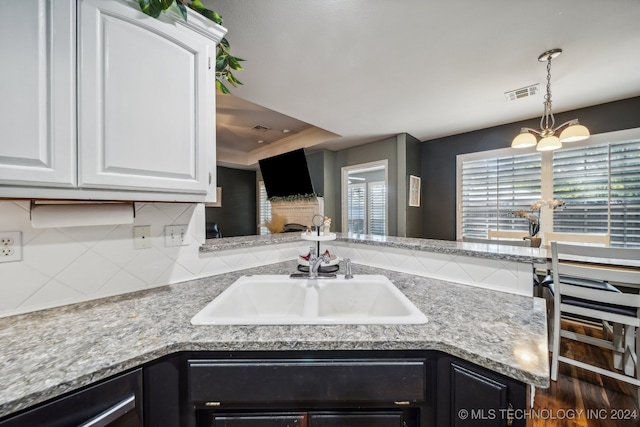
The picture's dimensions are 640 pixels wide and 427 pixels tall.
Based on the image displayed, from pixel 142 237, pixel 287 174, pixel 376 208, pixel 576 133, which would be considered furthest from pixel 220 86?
pixel 376 208

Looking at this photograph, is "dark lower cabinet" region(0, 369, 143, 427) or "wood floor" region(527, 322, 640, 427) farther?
"wood floor" region(527, 322, 640, 427)

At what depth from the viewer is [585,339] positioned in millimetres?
1725

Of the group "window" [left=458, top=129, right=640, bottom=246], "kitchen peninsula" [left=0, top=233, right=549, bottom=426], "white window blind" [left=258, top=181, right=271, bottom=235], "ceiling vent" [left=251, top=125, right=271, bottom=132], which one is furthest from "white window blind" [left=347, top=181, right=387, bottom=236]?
"kitchen peninsula" [left=0, top=233, right=549, bottom=426]

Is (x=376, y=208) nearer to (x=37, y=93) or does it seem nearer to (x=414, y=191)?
(x=414, y=191)

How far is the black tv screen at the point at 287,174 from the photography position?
443 centimetres

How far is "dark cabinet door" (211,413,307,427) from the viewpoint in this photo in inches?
29.3

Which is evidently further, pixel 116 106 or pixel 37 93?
pixel 116 106

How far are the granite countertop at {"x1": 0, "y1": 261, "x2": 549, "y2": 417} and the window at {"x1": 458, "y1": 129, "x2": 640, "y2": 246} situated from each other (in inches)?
112

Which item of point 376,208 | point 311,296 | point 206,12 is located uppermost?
point 206,12

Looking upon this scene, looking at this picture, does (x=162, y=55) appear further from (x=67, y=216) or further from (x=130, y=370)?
(x=130, y=370)

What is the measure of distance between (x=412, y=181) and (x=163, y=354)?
13.1 ft

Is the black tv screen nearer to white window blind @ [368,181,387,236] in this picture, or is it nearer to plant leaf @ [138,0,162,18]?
white window blind @ [368,181,387,236]

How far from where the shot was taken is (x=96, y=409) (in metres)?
0.60

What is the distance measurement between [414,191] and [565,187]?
1.81 metres
